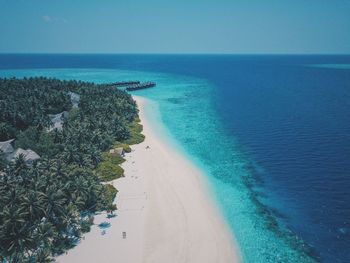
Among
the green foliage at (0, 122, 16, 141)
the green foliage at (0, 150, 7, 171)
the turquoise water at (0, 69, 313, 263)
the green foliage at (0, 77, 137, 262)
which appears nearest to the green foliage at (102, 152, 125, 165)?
the green foliage at (0, 77, 137, 262)

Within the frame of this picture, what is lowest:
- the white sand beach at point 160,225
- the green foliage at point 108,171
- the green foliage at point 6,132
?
the white sand beach at point 160,225

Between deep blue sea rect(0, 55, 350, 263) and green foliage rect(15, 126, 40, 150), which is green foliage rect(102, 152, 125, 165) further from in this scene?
deep blue sea rect(0, 55, 350, 263)

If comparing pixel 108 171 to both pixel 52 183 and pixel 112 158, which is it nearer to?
pixel 112 158

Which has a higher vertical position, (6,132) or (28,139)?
(28,139)

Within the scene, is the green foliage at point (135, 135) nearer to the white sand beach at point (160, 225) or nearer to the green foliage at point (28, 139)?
the white sand beach at point (160, 225)

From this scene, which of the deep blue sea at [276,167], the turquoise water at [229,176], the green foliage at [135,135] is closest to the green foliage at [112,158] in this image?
the green foliage at [135,135]

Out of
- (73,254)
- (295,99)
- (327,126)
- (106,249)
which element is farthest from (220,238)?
(295,99)

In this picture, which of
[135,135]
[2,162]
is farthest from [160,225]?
[135,135]

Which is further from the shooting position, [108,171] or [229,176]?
[229,176]
